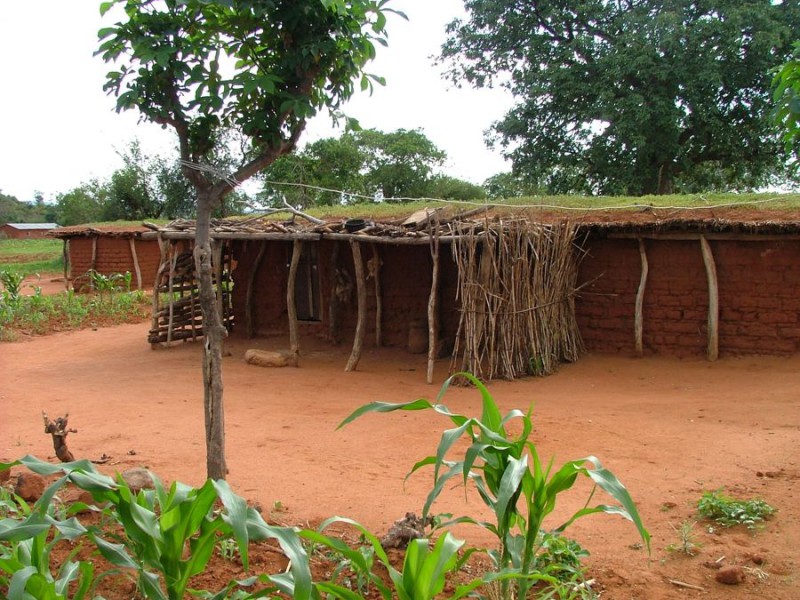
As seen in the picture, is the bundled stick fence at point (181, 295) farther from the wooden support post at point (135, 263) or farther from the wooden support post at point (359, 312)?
the wooden support post at point (135, 263)

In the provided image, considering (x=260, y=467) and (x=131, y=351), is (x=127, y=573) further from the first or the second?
(x=131, y=351)

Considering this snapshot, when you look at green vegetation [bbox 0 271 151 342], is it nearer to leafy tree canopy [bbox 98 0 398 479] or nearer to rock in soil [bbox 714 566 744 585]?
leafy tree canopy [bbox 98 0 398 479]

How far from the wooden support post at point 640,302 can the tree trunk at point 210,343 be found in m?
6.51

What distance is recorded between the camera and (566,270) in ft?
31.3

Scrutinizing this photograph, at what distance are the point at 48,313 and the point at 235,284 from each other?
4703 mm

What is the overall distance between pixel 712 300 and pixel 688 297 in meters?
0.31

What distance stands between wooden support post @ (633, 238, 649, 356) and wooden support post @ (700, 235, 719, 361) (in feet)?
2.25

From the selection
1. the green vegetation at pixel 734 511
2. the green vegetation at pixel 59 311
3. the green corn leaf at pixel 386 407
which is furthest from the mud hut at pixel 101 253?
the green corn leaf at pixel 386 407

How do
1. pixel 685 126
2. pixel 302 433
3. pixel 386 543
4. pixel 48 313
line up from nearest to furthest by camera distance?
pixel 386 543, pixel 302 433, pixel 48 313, pixel 685 126

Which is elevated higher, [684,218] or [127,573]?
[684,218]

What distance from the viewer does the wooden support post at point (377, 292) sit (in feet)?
34.4

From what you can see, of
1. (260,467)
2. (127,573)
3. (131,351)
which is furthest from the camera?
(131,351)

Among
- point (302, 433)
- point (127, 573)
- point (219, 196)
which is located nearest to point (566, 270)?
point (302, 433)

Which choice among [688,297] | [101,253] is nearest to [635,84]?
[688,297]
